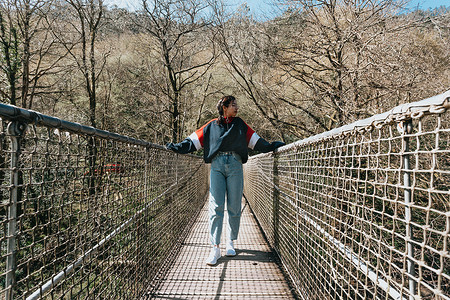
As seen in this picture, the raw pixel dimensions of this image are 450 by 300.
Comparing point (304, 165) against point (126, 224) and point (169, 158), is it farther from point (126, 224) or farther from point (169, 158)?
point (169, 158)

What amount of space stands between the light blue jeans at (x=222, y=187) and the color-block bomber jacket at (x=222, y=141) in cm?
8

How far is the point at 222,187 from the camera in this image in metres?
3.20

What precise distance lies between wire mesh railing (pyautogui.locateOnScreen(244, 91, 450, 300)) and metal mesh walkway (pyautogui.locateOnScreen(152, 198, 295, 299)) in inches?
5.9

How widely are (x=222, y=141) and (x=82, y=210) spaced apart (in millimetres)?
1770

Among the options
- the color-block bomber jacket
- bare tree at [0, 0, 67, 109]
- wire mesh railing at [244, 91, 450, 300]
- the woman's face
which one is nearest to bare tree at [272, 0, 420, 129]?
wire mesh railing at [244, 91, 450, 300]

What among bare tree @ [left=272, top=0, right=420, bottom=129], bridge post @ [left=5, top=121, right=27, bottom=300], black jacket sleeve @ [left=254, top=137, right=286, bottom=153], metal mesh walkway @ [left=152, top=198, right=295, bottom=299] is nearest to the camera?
bridge post @ [left=5, top=121, right=27, bottom=300]

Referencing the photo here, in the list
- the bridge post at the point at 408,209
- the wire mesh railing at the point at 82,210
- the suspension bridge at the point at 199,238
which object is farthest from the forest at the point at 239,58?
the bridge post at the point at 408,209

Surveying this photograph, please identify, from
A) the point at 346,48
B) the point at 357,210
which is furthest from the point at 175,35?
the point at 357,210

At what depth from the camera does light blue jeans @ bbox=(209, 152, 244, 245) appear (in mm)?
3146

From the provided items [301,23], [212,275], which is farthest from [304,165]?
[301,23]

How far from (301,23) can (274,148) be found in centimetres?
320

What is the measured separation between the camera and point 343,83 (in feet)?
17.8

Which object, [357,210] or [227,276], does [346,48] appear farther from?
[227,276]

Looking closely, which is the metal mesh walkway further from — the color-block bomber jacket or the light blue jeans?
the color-block bomber jacket
